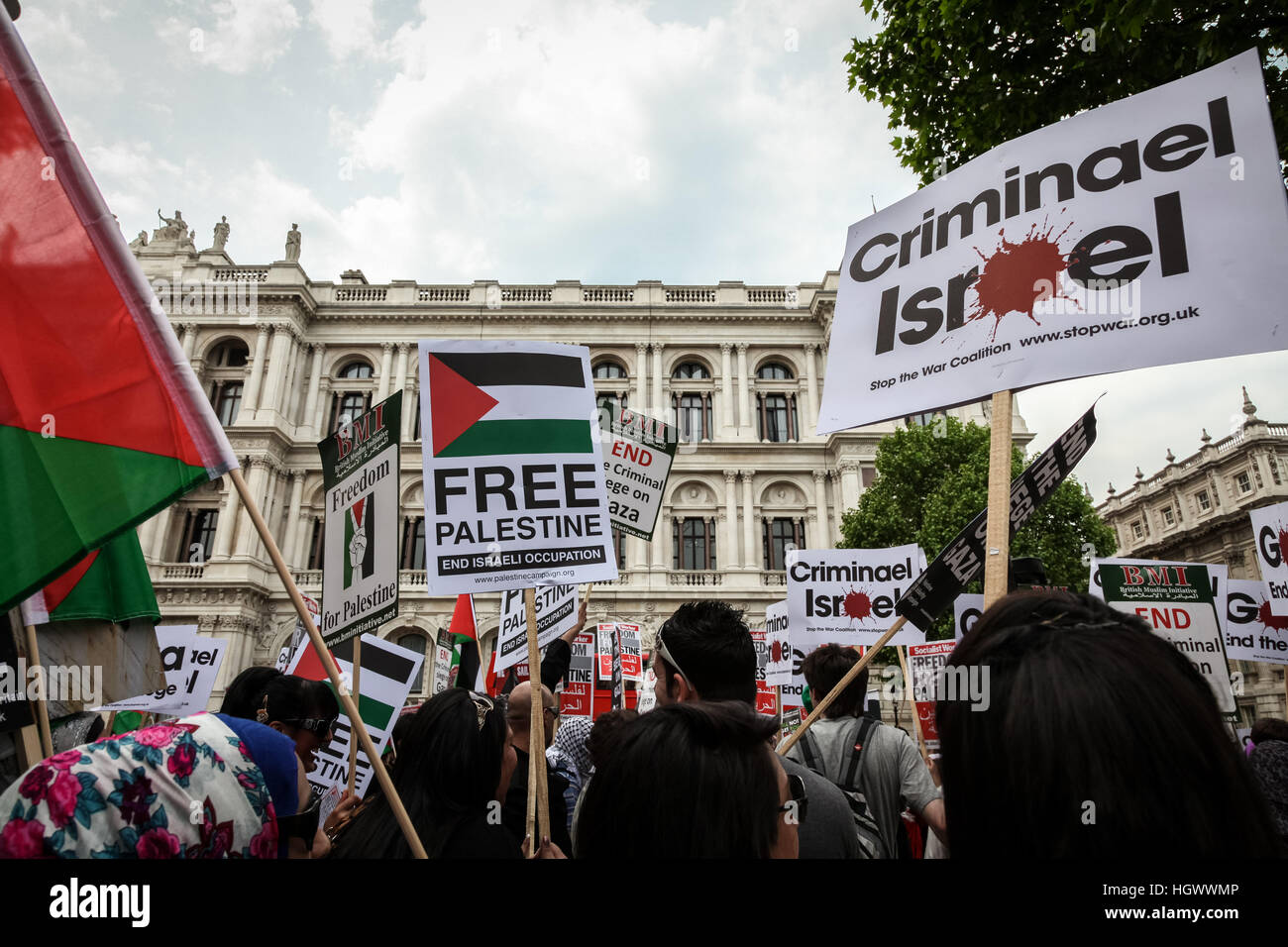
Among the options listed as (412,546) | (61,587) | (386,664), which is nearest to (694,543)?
A: (412,546)

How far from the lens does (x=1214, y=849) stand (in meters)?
0.89

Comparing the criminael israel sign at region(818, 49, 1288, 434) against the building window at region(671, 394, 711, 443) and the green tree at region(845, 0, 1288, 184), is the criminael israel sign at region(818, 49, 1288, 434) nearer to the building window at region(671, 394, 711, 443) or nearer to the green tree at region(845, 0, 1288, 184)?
the green tree at region(845, 0, 1288, 184)

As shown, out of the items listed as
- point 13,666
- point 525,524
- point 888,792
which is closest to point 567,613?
point 525,524

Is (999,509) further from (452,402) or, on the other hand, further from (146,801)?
(452,402)

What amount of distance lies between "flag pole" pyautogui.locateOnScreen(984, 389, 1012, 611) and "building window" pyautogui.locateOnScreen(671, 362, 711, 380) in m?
26.2

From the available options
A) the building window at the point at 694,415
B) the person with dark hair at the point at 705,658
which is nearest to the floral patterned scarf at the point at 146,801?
the person with dark hair at the point at 705,658

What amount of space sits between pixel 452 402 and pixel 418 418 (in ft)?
73.0

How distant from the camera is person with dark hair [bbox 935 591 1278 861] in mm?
898

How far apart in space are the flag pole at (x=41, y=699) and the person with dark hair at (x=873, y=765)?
96.6 inches

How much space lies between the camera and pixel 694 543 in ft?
85.5

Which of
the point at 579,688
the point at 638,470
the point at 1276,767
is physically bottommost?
the point at 579,688

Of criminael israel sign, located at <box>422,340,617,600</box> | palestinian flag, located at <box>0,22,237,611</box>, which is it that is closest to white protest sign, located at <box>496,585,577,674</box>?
criminael israel sign, located at <box>422,340,617,600</box>
